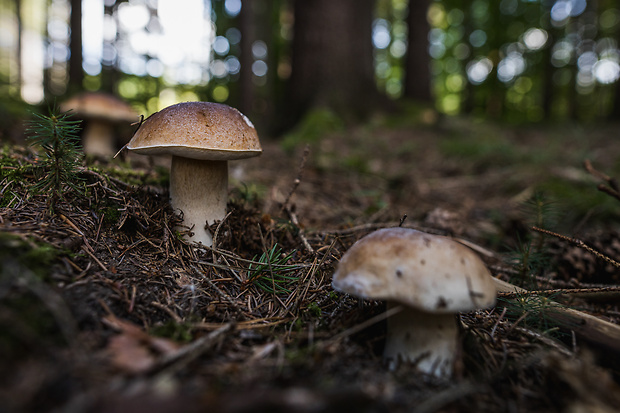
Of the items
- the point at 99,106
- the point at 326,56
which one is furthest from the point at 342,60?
the point at 99,106

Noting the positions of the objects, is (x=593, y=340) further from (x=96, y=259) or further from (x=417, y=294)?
(x=96, y=259)

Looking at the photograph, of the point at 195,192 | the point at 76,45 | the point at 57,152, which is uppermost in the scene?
the point at 76,45

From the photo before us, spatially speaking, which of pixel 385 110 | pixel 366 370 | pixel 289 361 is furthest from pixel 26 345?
pixel 385 110

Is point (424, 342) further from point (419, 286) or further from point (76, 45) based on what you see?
point (76, 45)

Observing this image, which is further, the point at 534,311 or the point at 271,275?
the point at 271,275

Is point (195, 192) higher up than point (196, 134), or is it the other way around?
point (196, 134)

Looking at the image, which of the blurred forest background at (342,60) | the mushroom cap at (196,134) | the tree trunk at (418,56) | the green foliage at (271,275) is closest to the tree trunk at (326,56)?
the blurred forest background at (342,60)
